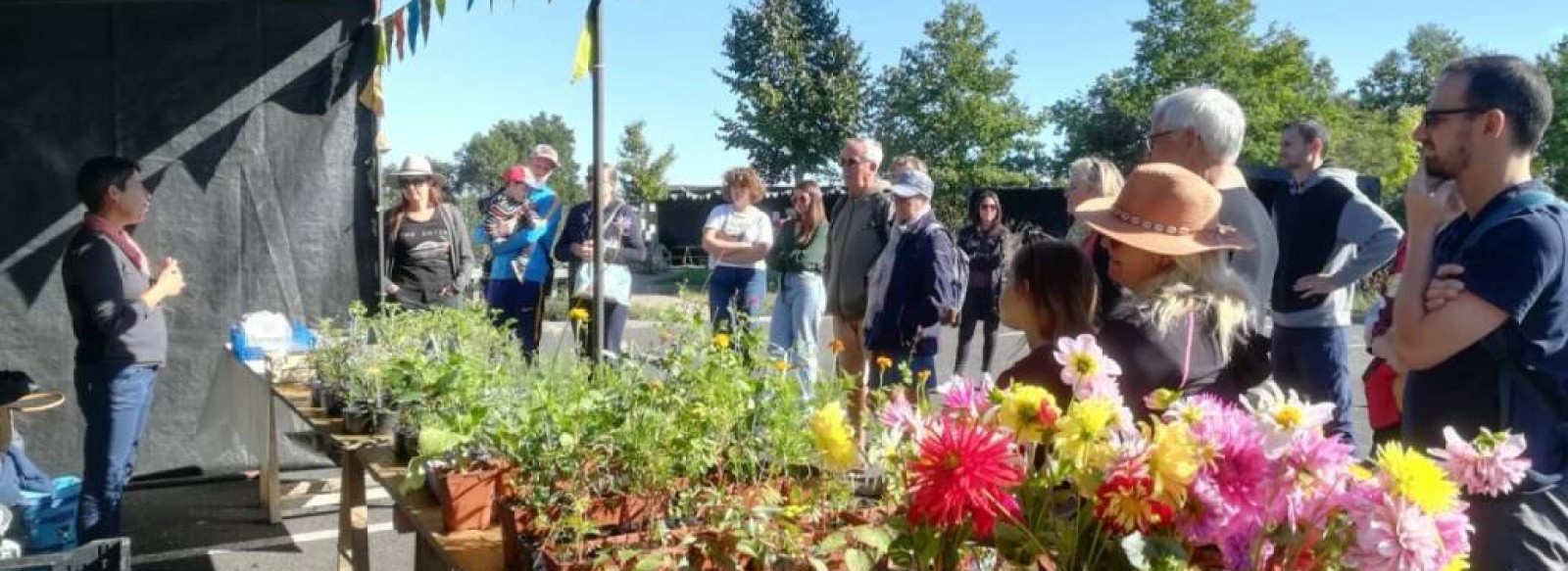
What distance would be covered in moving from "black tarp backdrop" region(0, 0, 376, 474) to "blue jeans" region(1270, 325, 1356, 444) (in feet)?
13.5

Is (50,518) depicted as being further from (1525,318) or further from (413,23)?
(1525,318)

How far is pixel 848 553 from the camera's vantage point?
124 centimetres

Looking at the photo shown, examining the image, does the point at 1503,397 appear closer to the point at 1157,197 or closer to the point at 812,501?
the point at 1157,197

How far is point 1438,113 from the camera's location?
5.97ft

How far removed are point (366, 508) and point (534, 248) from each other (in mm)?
→ 3147

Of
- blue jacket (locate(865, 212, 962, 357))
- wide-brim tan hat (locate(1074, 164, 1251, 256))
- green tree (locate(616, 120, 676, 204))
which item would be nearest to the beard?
wide-brim tan hat (locate(1074, 164, 1251, 256))

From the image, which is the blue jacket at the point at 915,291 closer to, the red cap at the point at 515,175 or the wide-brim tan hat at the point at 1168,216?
the wide-brim tan hat at the point at 1168,216

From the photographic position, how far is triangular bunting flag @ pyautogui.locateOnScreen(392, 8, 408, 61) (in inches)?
197

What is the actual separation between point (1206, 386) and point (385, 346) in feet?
7.91

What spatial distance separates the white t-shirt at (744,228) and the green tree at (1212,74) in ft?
120

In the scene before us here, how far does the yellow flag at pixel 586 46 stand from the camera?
319 cm

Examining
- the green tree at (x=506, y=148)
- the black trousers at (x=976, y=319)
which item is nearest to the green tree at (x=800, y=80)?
the green tree at (x=506, y=148)

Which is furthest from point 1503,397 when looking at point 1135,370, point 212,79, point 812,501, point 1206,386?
point 212,79

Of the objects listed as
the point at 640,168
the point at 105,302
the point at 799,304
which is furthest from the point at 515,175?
the point at 640,168
